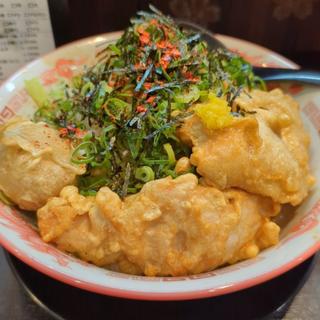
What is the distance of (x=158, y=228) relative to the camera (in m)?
1.52

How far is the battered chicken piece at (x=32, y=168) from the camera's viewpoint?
1.67 m

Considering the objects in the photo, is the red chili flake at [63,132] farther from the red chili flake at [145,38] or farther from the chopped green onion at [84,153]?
the red chili flake at [145,38]

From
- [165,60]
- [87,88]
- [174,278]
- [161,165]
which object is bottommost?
[174,278]

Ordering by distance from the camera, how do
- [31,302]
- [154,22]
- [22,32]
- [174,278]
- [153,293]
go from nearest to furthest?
[153,293] → [174,278] → [31,302] → [154,22] → [22,32]

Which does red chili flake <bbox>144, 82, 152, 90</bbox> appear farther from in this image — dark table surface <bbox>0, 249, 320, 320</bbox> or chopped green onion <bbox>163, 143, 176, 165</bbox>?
dark table surface <bbox>0, 249, 320, 320</bbox>

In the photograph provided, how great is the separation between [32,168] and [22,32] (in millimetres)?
1101

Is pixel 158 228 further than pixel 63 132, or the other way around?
pixel 63 132

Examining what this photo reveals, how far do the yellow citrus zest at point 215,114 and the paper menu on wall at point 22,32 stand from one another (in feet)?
3.89

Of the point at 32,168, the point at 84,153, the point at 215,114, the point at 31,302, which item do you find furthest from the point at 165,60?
the point at 31,302

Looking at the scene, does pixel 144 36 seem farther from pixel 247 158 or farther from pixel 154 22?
pixel 247 158

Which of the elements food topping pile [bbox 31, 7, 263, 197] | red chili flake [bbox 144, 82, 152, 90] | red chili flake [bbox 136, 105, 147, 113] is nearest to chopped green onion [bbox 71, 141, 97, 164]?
food topping pile [bbox 31, 7, 263, 197]

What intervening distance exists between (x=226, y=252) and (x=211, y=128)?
1.46 ft

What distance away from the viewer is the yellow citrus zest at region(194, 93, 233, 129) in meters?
1.61

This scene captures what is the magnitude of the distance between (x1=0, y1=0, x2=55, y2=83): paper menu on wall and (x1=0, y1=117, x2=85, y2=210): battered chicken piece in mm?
890
